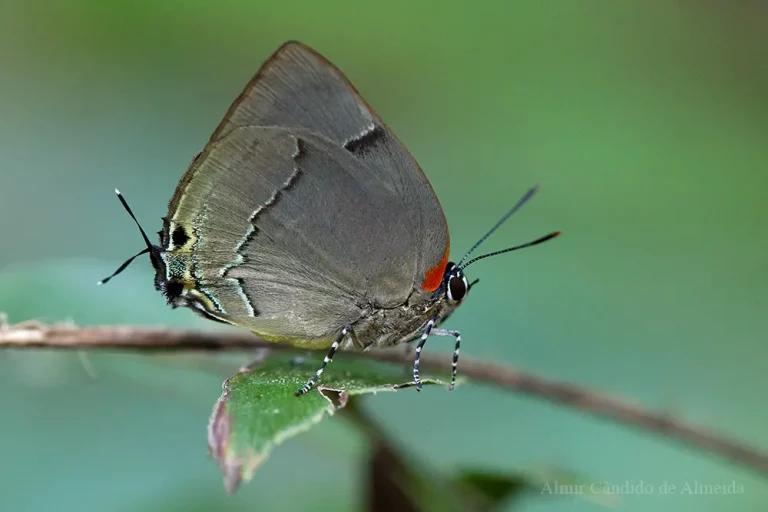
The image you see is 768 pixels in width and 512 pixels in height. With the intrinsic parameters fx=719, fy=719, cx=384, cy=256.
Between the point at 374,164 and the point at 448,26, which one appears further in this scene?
the point at 448,26

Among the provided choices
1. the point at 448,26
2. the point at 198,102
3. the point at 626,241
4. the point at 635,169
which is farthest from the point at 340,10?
the point at 626,241

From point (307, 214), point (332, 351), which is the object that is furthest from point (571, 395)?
point (307, 214)

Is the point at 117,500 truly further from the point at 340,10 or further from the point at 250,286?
the point at 340,10

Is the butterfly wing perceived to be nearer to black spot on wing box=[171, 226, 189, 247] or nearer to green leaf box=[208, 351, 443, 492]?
black spot on wing box=[171, 226, 189, 247]

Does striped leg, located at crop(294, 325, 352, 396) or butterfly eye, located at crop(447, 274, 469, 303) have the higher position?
butterfly eye, located at crop(447, 274, 469, 303)

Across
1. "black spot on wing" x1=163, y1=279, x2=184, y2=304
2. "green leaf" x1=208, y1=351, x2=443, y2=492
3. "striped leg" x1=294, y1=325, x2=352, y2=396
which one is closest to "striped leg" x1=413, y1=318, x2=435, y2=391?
"striped leg" x1=294, y1=325, x2=352, y2=396

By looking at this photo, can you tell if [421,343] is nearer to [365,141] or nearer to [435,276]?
[435,276]
